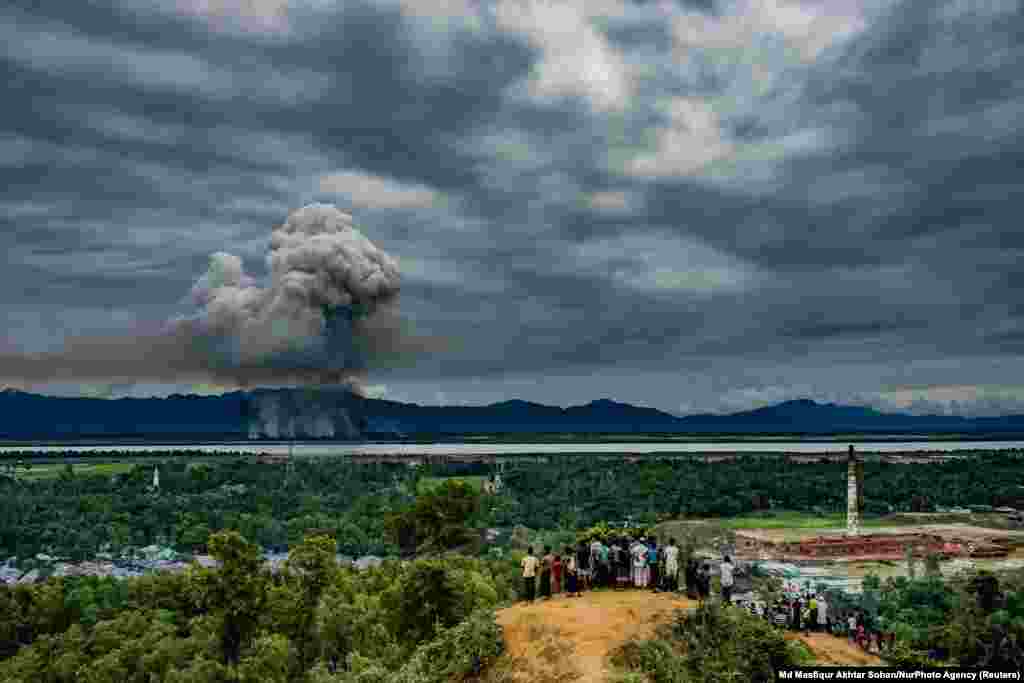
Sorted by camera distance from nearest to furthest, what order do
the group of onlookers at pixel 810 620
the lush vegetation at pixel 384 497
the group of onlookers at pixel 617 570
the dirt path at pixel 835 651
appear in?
the dirt path at pixel 835 651 → the group of onlookers at pixel 617 570 → the group of onlookers at pixel 810 620 → the lush vegetation at pixel 384 497

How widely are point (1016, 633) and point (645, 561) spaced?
21.9 m

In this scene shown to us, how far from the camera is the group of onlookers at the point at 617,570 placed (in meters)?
26.9

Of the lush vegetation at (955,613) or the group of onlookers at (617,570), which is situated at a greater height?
the group of onlookers at (617,570)

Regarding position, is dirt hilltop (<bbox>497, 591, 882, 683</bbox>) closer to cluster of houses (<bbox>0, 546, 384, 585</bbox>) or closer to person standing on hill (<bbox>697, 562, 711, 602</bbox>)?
person standing on hill (<bbox>697, 562, 711, 602</bbox>)

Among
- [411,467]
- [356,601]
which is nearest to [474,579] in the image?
[356,601]

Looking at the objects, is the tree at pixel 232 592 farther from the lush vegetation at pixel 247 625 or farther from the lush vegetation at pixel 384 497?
the lush vegetation at pixel 384 497

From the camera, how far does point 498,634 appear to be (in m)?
24.4

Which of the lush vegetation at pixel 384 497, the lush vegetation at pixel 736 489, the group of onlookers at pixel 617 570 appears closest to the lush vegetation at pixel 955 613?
the group of onlookers at pixel 617 570

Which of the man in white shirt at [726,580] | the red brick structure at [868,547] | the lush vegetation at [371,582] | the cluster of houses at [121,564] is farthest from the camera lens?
the red brick structure at [868,547]

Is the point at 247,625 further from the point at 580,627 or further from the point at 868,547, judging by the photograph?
the point at 868,547

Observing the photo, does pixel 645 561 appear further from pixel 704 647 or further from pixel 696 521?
pixel 696 521

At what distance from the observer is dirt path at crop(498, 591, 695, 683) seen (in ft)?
73.2

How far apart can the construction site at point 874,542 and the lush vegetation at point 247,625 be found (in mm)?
52507

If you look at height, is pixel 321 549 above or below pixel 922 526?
above
